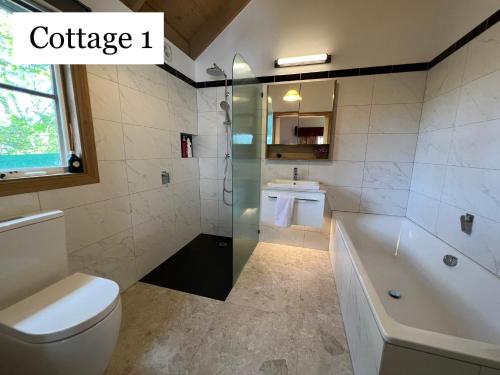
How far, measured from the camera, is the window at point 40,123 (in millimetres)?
1073

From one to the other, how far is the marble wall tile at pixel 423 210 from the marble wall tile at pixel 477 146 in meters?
0.41

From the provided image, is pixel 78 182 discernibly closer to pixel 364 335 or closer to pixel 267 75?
pixel 364 335

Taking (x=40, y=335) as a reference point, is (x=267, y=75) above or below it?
above

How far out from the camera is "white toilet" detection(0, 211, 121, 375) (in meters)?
0.81

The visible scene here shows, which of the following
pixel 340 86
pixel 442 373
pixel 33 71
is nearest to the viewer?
pixel 442 373

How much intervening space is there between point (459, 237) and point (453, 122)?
883mm

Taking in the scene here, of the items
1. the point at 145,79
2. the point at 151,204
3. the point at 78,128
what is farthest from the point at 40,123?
the point at 151,204

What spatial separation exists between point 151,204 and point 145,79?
1.15 m

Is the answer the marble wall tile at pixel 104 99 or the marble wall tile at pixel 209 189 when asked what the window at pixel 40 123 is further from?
the marble wall tile at pixel 209 189

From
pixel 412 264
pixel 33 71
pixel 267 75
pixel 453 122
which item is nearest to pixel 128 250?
pixel 33 71

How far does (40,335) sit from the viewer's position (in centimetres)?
79

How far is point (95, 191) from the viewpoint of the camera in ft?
4.77

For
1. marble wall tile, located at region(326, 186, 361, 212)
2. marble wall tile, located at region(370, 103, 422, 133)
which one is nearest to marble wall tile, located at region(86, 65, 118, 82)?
marble wall tile, located at region(326, 186, 361, 212)

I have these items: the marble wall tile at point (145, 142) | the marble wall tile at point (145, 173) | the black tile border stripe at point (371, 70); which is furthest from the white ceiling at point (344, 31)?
the marble wall tile at point (145, 173)
